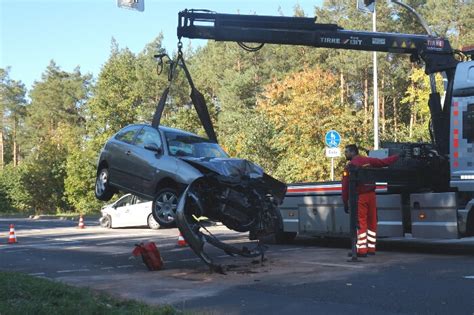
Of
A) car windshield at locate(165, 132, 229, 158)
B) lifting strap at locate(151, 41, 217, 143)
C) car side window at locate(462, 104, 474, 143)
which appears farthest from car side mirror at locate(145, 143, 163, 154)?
car side window at locate(462, 104, 474, 143)

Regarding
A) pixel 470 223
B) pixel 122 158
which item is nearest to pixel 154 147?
pixel 122 158

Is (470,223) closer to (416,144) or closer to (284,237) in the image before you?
(416,144)

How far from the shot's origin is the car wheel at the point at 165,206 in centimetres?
986

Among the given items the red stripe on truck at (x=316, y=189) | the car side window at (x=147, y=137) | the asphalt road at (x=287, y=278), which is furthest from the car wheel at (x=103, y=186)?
the red stripe on truck at (x=316, y=189)

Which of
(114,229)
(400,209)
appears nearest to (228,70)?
(114,229)

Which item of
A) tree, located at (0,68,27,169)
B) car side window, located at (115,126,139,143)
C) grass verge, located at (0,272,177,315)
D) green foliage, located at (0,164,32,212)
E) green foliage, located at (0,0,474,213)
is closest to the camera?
grass verge, located at (0,272,177,315)


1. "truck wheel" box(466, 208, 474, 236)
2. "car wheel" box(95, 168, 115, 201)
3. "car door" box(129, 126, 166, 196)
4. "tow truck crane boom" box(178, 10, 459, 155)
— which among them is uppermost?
"tow truck crane boom" box(178, 10, 459, 155)

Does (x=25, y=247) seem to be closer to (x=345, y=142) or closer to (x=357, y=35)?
A: (x=357, y=35)

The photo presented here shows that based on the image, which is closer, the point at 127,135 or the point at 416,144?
the point at 127,135

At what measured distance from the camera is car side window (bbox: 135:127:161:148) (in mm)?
10427

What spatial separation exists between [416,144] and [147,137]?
227 inches

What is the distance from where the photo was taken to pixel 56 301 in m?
6.54

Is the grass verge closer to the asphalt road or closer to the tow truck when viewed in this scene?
the asphalt road

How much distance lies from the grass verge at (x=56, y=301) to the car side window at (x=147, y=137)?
135 inches
